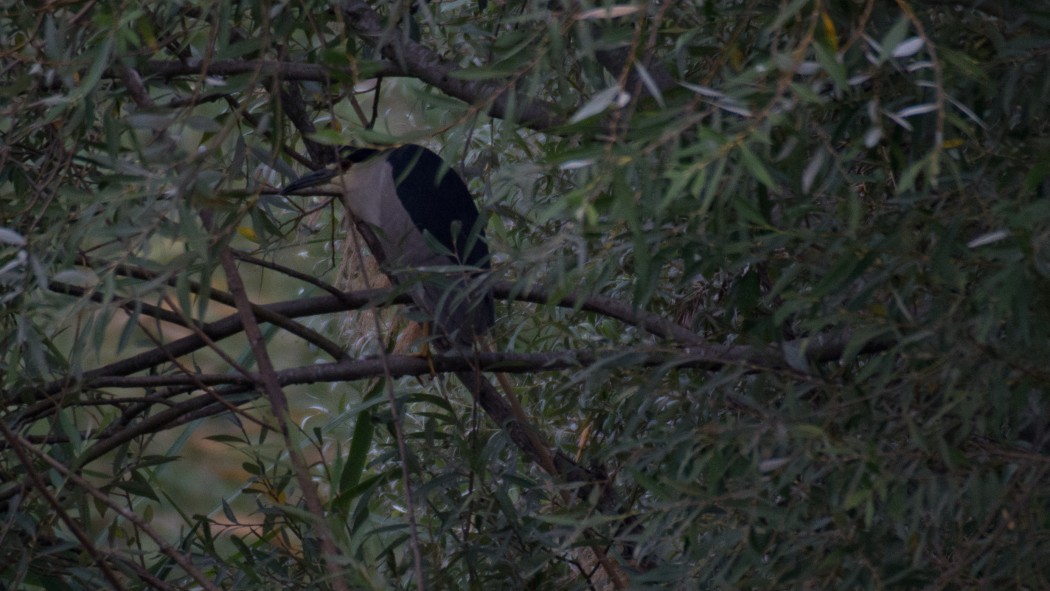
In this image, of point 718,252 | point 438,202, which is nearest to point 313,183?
point 438,202

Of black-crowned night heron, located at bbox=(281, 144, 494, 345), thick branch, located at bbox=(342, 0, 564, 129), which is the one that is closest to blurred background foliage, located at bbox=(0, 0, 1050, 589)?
thick branch, located at bbox=(342, 0, 564, 129)

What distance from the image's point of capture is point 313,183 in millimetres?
2420

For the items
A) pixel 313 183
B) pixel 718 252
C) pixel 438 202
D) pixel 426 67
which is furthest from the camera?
pixel 438 202

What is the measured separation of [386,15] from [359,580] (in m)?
1.18

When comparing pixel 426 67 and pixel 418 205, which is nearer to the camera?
pixel 426 67

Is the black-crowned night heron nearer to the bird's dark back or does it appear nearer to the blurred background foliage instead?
the bird's dark back

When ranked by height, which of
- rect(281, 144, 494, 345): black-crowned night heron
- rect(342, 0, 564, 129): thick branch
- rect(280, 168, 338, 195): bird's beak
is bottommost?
rect(281, 144, 494, 345): black-crowned night heron

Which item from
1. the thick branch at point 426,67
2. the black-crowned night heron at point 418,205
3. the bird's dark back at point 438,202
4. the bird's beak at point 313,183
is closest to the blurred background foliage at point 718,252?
the thick branch at point 426,67

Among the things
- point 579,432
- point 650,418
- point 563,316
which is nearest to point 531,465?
point 579,432

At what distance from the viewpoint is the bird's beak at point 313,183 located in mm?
2398

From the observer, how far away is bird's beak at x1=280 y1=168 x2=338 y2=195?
2.40 metres

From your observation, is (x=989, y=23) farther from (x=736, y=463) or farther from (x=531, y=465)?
(x=531, y=465)

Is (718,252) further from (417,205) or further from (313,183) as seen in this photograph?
(417,205)

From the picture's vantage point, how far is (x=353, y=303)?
193 cm
